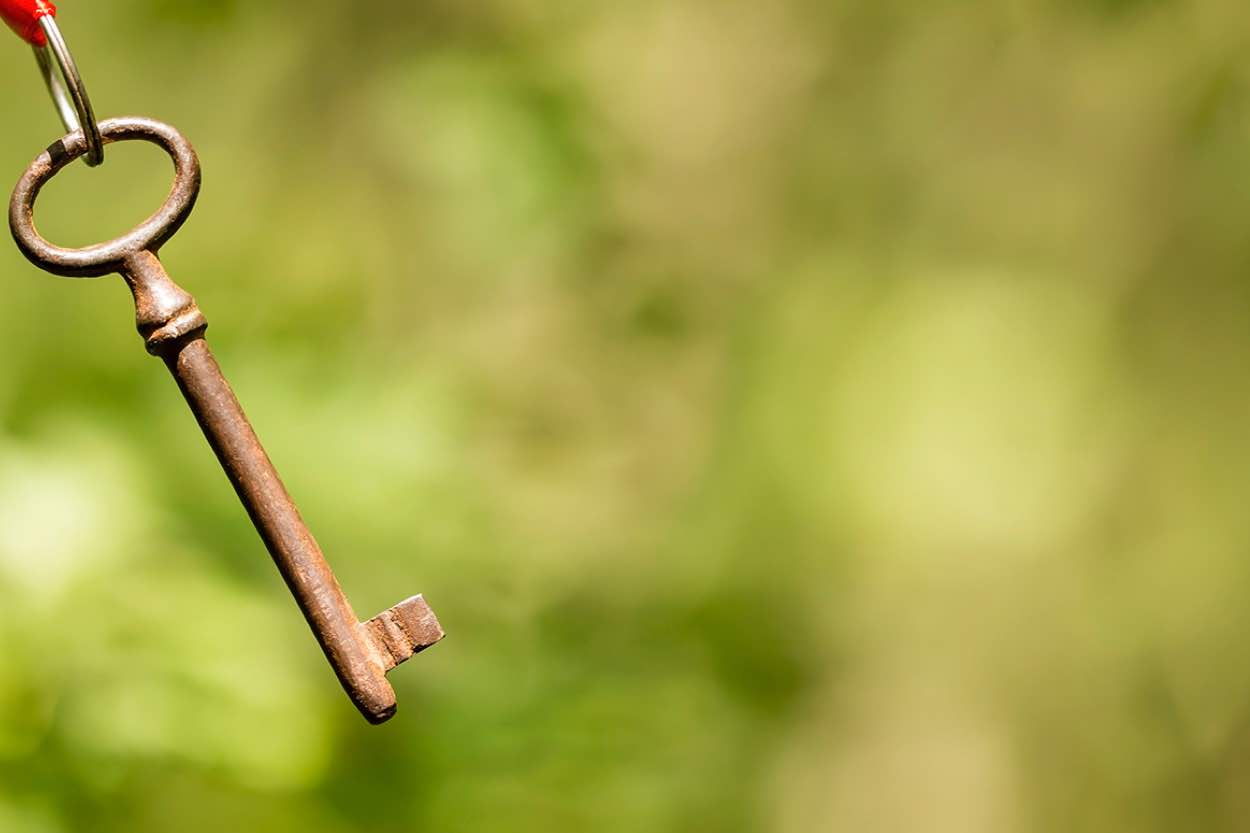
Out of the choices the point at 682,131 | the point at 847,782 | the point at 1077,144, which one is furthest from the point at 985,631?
the point at 682,131

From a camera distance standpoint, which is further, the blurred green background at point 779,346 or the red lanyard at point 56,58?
the blurred green background at point 779,346

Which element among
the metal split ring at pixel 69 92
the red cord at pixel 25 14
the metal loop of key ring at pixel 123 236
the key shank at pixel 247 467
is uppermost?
the red cord at pixel 25 14

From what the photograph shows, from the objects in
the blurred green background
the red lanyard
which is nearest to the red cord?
the red lanyard

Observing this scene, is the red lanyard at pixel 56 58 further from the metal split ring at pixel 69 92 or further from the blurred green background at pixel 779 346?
the blurred green background at pixel 779 346

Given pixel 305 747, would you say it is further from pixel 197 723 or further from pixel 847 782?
pixel 847 782

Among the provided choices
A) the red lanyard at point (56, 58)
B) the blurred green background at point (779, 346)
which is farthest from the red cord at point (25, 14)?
the blurred green background at point (779, 346)

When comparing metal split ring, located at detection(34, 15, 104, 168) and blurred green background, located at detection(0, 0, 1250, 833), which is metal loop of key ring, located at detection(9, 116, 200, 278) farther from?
blurred green background, located at detection(0, 0, 1250, 833)

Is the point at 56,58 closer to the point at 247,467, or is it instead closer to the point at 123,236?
the point at 123,236

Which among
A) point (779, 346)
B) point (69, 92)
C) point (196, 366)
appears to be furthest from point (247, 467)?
point (779, 346)
